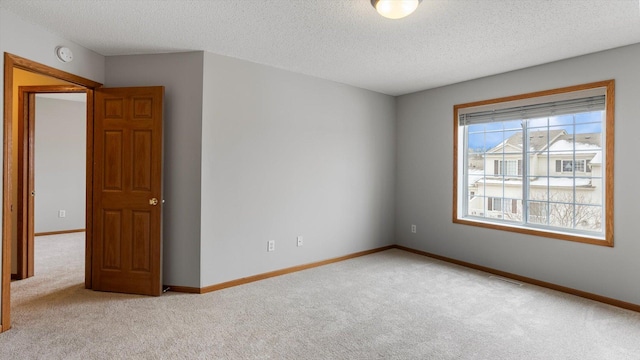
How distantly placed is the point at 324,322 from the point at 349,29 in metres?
2.50

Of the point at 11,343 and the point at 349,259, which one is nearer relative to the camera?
the point at 11,343

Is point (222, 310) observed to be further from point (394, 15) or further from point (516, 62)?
point (516, 62)

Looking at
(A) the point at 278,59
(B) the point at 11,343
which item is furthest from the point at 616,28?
(B) the point at 11,343

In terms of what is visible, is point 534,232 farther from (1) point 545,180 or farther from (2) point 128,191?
(2) point 128,191

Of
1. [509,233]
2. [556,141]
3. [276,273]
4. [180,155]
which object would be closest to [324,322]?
[276,273]

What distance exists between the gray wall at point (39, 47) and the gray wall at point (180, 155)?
0.42 m

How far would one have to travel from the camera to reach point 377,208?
4.97 meters

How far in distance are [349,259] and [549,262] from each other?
7.75 feet

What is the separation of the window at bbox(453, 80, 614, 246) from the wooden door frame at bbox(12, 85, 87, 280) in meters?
5.24

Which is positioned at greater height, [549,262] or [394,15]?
[394,15]

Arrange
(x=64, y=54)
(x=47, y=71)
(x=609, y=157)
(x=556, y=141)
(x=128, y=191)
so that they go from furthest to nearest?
(x=556, y=141) → (x=128, y=191) → (x=609, y=157) → (x=64, y=54) → (x=47, y=71)

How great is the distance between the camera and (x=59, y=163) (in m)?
6.05

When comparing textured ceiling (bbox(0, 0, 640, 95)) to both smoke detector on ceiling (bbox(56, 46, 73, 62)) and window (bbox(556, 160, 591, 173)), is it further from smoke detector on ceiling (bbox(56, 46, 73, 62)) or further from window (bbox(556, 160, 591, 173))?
window (bbox(556, 160, 591, 173))

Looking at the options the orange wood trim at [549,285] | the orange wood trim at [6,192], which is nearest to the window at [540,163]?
the orange wood trim at [549,285]
